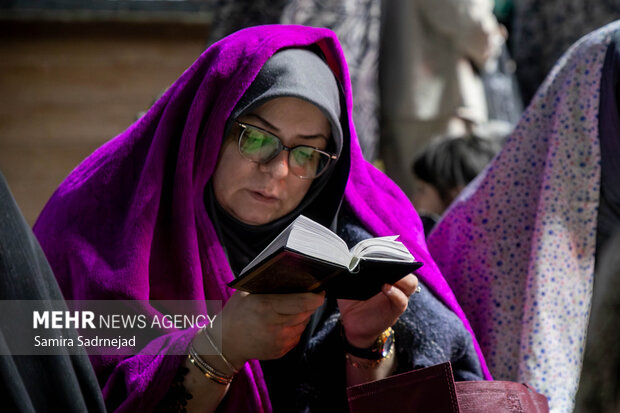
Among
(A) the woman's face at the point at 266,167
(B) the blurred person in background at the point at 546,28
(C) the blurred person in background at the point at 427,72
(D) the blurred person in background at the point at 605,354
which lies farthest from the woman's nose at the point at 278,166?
(B) the blurred person in background at the point at 546,28

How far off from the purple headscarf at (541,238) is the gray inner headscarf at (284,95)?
0.54 meters

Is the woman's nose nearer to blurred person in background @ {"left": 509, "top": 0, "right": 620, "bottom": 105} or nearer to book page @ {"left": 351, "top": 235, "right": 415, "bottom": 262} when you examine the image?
book page @ {"left": 351, "top": 235, "right": 415, "bottom": 262}

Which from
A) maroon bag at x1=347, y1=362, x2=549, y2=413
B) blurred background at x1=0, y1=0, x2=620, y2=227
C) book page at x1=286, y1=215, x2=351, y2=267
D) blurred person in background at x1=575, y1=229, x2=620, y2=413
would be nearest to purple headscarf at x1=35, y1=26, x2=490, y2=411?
maroon bag at x1=347, y1=362, x2=549, y2=413

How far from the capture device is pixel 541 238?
6.72ft

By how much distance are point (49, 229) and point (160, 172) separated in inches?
12.2

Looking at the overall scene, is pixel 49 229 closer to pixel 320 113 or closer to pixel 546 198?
pixel 320 113

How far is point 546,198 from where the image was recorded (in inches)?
81.9

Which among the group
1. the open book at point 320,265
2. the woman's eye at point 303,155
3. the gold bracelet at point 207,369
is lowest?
the gold bracelet at point 207,369

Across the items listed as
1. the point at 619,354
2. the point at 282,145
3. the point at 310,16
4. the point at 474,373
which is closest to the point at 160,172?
the point at 282,145

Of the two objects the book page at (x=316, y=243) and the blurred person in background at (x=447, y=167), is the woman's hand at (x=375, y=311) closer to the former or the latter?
the book page at (x=316, y=243)

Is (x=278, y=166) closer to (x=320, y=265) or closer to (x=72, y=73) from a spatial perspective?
(x=320, y=265)

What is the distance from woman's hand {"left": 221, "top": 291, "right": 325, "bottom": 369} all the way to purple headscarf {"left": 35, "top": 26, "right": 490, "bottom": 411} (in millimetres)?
137

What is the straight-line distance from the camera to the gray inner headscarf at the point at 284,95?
1.76m

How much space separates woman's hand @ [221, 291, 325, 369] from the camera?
1.42 meters
